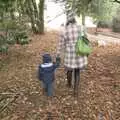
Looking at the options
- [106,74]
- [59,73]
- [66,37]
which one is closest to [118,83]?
[106,74]

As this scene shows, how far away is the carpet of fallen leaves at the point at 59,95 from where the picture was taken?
494cm

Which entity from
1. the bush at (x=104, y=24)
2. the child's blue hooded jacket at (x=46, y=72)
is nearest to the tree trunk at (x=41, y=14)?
the child's blue hooded jacket at (x=46, y=72)

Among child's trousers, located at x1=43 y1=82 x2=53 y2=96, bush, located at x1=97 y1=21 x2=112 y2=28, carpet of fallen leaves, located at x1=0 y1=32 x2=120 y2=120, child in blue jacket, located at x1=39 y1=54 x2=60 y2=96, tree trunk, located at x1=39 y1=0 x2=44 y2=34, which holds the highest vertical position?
tree trunk, located at x1=39 y1=0 x2=44 y2=34

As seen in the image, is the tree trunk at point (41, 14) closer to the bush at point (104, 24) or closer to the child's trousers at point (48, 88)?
the child's trousers at point (48, 88)

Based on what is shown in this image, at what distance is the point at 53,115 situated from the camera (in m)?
4.87

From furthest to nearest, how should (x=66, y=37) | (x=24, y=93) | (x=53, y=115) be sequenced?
(x=24, y=93)
(x=66, y=37)
(x=53, y=115)

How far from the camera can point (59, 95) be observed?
5680 millimetres

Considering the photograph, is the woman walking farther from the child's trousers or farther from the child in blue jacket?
the child's trousers

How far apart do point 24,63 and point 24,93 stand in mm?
2610

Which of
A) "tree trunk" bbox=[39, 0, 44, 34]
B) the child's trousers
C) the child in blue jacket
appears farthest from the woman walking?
"tree trunk" bbox=[39, 0, 44, 34]

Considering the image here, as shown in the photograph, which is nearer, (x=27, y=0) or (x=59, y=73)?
(x=59, y=73)

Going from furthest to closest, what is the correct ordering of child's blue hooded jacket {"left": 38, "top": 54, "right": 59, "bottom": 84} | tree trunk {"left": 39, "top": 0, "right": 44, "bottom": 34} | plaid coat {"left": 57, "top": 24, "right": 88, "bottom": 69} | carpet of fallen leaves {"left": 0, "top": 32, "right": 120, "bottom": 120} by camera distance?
tree trunk {"left": 39, "top": 0, "right": 44, "bottom": 34} → plaid coat {"left": 57, "top": 24, "right": 88, "bottom": 69} → child's blue hooded jacket {"left": 38, "top": 54, "right": 59, "bottom": 84} → carpet of fallen leaves {"left": 0, "top": 32, "right": 120, "bottom": 120}

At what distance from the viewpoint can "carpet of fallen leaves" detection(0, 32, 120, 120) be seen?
494 cm

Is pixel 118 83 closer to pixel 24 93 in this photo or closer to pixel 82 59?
pixel 82 59
